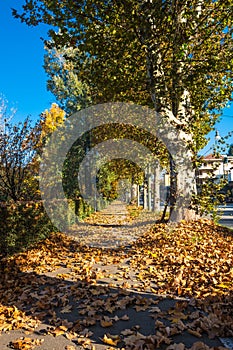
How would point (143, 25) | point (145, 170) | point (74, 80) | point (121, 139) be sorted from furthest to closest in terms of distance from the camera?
point (74, 80) → point (145, 170) → point (121, 139) → point (143, 25)

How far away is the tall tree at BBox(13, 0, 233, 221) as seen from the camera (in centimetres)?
858

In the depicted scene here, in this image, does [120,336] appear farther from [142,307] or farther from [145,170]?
[145,170]

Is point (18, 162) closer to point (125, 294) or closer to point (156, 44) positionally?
point (156, 44)

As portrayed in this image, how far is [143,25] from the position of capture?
27.9 ft

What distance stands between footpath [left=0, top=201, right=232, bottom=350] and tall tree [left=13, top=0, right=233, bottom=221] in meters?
5.03

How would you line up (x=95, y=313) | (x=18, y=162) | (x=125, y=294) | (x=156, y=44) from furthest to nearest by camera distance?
(x=18, y=162) < (x=156, y=44) < (x=125, y=294) < (x=95, y=313)

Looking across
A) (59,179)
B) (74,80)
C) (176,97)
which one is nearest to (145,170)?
(59,179)

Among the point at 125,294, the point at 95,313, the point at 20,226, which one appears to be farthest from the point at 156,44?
the point at 95,313

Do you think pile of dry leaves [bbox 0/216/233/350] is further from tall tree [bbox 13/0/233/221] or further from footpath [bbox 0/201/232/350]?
tall tree [bbox 13/0/233/221]

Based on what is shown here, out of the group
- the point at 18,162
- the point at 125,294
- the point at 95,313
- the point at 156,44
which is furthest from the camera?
the point at 18,162

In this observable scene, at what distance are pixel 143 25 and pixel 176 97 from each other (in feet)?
7.87

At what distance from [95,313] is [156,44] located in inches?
298

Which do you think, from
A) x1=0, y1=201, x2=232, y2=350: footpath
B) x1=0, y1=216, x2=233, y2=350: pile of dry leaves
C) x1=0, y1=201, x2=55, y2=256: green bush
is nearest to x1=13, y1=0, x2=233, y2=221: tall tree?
x1=0, y1=216, x2=233, y2=350: pile of dry leaves

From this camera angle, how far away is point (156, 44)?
351 inches
